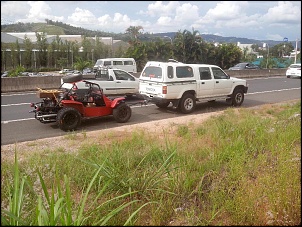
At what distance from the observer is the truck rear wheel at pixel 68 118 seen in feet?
26.6

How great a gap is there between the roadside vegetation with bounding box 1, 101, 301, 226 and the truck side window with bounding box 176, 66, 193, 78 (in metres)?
5.28

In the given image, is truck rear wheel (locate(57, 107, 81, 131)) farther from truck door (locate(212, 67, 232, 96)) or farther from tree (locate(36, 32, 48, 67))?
tree (locate(36, 32, 48, 67))

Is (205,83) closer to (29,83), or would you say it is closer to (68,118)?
(68,118)

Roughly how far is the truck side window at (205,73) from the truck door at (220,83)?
308 millimetres

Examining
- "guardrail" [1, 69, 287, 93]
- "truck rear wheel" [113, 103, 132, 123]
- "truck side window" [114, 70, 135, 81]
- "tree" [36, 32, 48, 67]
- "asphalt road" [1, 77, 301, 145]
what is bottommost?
"asphalt road" [1, 77, 301, 145]

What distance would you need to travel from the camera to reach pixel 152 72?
36.8 ft

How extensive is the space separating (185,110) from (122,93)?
4148 millimetres

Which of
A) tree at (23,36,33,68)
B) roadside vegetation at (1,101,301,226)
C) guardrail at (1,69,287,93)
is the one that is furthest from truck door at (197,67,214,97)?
tree at (23,36,33,68)

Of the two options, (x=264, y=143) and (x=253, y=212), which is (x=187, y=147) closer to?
(x=264, y=143)

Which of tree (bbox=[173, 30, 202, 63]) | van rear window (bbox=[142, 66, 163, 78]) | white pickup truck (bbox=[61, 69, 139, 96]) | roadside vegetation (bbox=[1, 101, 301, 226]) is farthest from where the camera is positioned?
white pickup truck (bbox=[61, 69, 139, 96])

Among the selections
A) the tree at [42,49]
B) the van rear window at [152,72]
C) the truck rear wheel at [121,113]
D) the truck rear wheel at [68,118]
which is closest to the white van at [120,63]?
the tree at [42,49]

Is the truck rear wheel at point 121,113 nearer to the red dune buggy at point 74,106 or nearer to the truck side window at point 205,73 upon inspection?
the red dune buggy at point 74,106

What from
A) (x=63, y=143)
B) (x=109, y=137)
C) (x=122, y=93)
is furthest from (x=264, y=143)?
(x=122, y=93)

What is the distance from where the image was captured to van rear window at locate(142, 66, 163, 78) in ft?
35.8
